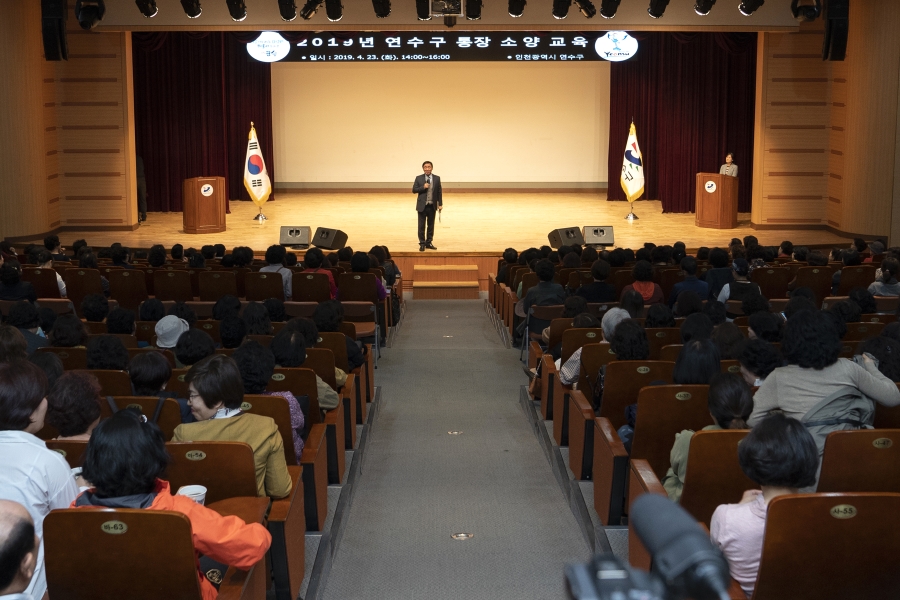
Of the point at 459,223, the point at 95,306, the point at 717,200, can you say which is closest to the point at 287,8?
the point at 459,223

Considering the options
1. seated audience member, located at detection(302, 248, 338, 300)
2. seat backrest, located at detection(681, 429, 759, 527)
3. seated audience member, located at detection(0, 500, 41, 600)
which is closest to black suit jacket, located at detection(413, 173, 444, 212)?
seated audience member, located at detection(302, 248, 338, 300)

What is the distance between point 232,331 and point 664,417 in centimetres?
223

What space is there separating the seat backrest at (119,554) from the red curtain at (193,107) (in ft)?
49.0

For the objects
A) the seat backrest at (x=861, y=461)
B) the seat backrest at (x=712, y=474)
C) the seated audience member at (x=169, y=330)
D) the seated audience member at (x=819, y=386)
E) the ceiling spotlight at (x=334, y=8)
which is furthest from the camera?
the ceiling spotlight at (x=334, y=8)

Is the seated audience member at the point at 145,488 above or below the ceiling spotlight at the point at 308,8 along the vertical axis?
below

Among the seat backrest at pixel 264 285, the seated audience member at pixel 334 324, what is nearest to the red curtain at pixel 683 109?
the seat backrest at pixel 264 285

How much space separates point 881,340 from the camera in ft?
13.7

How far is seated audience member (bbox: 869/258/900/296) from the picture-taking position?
698 cm

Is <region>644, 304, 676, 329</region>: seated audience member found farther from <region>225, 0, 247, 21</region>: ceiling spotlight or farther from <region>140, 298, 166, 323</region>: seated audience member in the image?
<region>225, 0, 247, 21</region>: ceiling spotlight

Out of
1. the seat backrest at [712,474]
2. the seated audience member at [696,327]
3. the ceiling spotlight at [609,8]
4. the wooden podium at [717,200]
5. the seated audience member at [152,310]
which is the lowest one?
the seat backrest at [712,474]

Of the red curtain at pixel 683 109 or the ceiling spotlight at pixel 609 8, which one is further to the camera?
the red curtain at pixel 683 109

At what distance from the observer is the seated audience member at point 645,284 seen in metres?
7.17

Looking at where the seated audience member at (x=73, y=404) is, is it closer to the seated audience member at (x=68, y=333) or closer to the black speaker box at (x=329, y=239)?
the seated audience member at (x=68, y=333)

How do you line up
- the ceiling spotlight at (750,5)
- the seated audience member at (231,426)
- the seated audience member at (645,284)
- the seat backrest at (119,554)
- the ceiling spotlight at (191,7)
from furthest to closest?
the ceiling spotlight at (191,7) → the ceiling spotlight at (750,5) → the seated audience member at (645,284) → the seated audience member at (231,426) → the seat backrest at (119,554)
